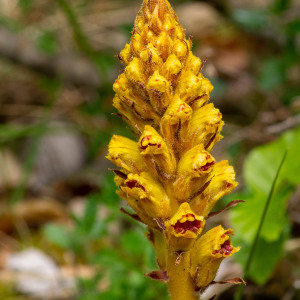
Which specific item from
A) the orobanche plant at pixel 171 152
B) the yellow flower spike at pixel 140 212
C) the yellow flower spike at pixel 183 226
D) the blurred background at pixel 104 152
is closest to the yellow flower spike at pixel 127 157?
the orobanche plant at pixel 171 152

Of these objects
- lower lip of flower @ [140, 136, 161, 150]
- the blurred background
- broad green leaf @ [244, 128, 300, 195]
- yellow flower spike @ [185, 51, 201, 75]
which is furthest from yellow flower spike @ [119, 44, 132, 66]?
broad green leaf @ [244, 128, 300, 195]

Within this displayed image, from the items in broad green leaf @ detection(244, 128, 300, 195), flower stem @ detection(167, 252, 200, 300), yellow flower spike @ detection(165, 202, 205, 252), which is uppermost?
broad green leaf @ detection(244, 128, 300, 195)

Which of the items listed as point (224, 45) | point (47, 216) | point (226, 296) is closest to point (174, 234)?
point (226, 296)

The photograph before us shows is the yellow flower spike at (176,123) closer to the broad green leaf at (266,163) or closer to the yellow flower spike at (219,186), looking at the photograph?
the yellow flower spike at (219,186)

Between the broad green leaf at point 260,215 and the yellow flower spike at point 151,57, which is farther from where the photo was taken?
the broad green leaf at point 260,215

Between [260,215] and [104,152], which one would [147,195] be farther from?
[104,152]

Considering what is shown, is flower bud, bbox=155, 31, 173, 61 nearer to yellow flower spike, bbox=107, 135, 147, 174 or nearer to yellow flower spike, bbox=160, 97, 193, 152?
yellow flower spike, bbox=160, 97, 193, 152

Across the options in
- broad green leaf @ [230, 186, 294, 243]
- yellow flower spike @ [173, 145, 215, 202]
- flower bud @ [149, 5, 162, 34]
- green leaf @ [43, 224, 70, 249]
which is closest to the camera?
yellow flower spike @ [173, 145, 215, 202]
